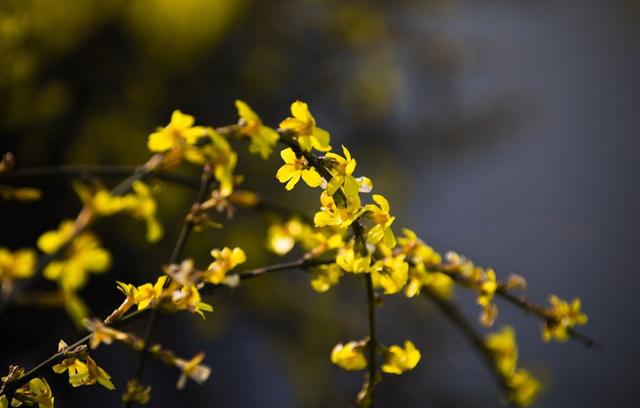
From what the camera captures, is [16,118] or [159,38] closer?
[16,118]

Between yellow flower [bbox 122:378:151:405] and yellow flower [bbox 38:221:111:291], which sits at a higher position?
yellow flower [bbox 38:221:111:291]

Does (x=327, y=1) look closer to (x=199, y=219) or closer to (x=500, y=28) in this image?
(x=199, y=219)

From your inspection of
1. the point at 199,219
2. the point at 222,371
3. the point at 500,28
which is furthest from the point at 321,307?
the point at 500,28

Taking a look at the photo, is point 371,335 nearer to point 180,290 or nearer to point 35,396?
point 180,290

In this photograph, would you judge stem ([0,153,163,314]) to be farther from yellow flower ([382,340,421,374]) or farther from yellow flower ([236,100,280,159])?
yellow flower ([382,340,421,374])

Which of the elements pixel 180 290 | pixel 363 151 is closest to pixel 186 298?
pixel 180 290

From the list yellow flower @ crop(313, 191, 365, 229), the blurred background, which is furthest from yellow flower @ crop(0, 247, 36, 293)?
the blurred background
